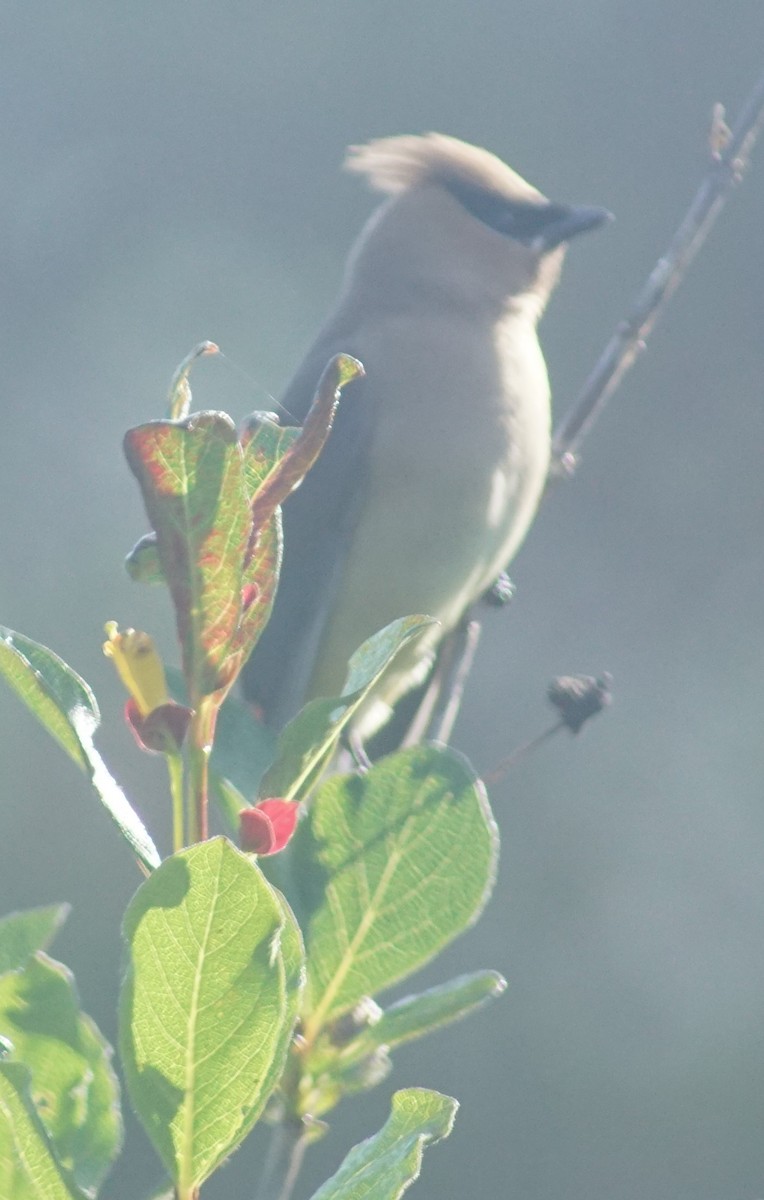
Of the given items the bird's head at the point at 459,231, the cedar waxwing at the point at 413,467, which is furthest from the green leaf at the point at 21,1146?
the bird's head at the point at 459,231

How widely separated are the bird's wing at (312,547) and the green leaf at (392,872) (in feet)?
5.08

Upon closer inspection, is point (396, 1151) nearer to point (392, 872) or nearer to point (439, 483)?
point (392, 872)

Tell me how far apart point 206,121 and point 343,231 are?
1538 mm

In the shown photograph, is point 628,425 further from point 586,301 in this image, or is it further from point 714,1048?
point 714,1048

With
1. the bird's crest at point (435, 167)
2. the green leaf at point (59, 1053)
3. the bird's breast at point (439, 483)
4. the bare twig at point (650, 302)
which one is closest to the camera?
the green leaf at point (59, 1053)

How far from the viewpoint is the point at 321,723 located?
0.46 meters

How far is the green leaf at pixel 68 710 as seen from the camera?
431mm

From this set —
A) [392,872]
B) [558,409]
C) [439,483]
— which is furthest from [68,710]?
[558,409]

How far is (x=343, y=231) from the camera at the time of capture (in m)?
5.77

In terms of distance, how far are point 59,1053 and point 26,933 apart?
58 millimetres

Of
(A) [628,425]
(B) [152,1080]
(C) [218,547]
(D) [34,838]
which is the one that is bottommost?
(D) [34,838]

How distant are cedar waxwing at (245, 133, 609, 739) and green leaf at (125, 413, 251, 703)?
1438 mm

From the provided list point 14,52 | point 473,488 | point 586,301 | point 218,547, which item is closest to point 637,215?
point 586,301

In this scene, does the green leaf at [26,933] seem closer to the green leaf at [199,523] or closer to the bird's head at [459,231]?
the green leaf at [199,523]
